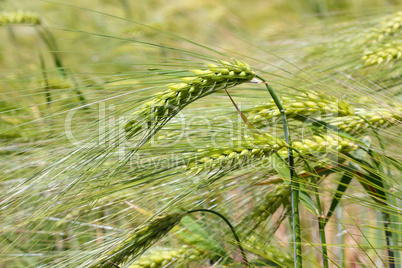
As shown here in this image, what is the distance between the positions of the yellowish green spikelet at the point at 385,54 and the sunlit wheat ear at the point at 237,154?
46 cm

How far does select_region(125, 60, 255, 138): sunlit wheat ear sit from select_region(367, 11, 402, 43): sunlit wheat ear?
64cm

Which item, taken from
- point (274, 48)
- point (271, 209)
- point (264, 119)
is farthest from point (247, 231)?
point (274, 48)

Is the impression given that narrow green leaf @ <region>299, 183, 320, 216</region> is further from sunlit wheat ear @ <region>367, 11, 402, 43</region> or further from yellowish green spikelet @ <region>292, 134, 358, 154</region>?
sunlit wheat ear @ <region>367, 11, 402, 43</region>

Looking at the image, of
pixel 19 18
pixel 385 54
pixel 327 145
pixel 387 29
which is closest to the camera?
pixel 327 145

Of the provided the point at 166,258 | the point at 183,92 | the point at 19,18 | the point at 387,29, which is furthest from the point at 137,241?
the point at 19,18

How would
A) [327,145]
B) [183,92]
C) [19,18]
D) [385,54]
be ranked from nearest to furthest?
[183,92] → [327,145] → [385,54] → [19,18]

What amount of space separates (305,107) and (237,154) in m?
0.19

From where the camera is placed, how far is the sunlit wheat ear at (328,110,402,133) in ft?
2.04

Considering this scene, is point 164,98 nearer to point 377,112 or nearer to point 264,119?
point 264,119

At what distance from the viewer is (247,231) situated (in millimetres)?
744

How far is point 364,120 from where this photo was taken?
Answer: 621 mm

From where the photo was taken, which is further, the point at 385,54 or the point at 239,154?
the point at 385,54

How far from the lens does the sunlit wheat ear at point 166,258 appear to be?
2.17ft

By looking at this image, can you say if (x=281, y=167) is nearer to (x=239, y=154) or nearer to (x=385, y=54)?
(x=239, y=154)
